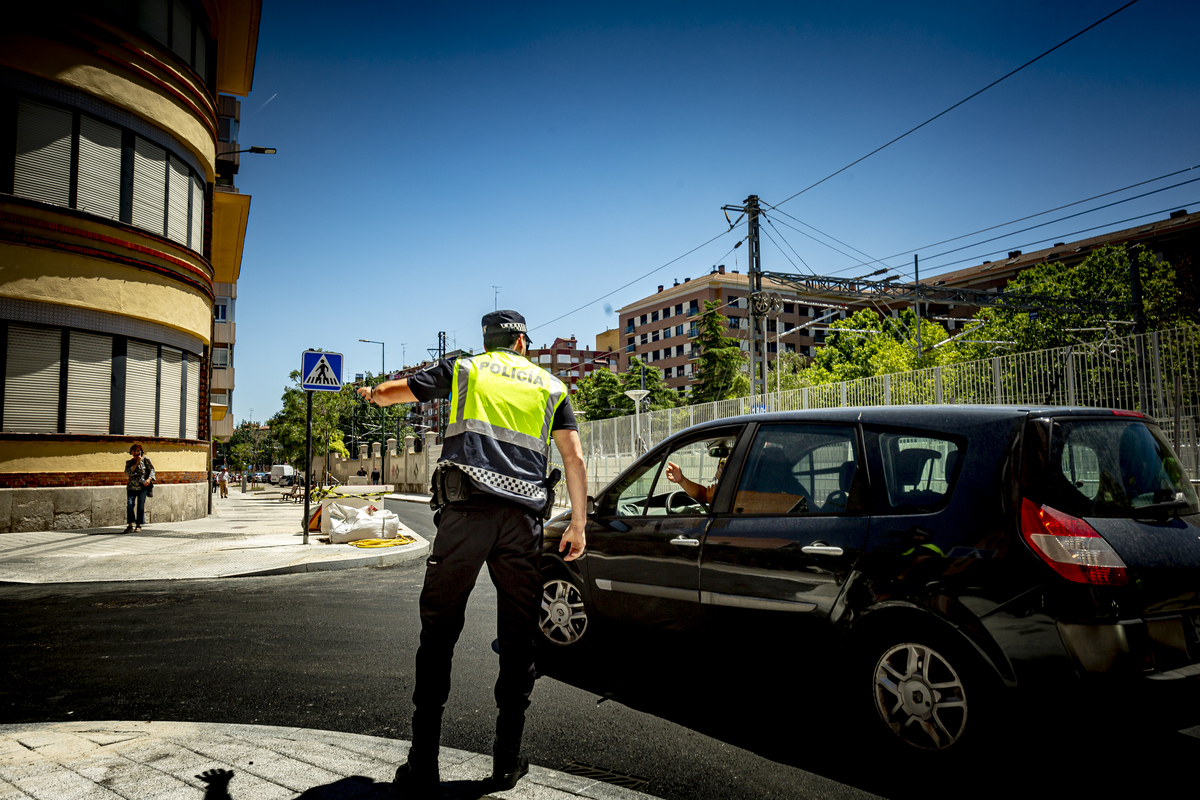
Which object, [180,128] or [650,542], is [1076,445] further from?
[180,128]

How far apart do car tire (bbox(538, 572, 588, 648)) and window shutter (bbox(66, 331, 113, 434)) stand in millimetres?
13800

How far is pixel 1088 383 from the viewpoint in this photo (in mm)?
10172

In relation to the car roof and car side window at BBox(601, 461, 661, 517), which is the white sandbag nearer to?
car side window at BBox(601, 461, 661, 517)

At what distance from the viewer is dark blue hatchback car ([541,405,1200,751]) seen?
2.74 metres

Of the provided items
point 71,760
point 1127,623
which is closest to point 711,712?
point 1127,623

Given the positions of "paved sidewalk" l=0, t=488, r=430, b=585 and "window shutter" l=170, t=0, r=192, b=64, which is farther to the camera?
"window shutter" l=170, t=0, r=192, b=64

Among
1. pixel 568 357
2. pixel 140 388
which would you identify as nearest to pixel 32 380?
pixel 140 388

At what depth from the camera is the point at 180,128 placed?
16562 mm

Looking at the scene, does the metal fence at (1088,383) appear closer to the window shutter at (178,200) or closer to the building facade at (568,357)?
the window shutter at (178,200)

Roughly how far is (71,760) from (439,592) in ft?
5.33

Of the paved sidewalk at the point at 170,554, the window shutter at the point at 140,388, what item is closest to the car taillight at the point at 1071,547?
the paved sidewalk at the point at 170,554

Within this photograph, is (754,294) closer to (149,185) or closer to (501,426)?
(149,185)

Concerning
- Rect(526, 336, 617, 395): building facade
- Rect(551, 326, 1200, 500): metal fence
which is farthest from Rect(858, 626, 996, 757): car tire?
Rect(526, 336, 617, 395): building facade

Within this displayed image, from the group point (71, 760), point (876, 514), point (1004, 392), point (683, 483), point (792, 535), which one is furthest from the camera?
point (1004, 392)
